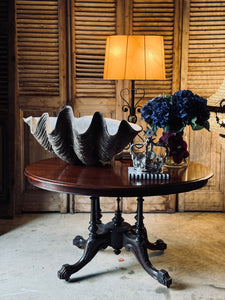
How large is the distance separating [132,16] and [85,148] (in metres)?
1.59

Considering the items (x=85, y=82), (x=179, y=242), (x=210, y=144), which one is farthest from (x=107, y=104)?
(x=179, y=242)

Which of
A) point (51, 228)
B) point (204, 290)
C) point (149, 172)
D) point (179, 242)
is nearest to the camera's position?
point (149, 172)

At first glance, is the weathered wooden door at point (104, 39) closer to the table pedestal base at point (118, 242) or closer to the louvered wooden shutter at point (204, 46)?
the louvered wooden shutter at point (204, 46)

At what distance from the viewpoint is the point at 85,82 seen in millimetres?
3285

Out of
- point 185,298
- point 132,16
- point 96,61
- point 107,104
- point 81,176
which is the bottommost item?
point 185,298

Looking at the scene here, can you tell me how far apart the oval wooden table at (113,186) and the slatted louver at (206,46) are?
114 centimetres

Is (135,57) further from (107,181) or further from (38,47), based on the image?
(38,47)

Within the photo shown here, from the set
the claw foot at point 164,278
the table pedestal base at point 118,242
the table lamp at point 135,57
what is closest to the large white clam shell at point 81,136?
the table pedestal base at point 118,242

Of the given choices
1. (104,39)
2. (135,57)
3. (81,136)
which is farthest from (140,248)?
(104,39)

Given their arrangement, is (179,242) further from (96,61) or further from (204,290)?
(96,61)

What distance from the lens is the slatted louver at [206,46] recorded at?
319cm

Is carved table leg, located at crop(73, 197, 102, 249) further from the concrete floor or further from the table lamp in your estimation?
the table lamp

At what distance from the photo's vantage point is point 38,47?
322 centimetres

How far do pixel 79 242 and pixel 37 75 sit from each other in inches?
56.0
